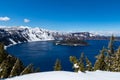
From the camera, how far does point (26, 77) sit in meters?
17.5

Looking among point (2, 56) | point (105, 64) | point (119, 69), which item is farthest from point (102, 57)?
point (2, 56)

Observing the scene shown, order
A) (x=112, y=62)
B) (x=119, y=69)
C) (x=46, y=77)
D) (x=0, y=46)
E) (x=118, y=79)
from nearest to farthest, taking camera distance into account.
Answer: (x=46, y=77) < (x=118, y=79) < (x=119, y=69) < (x=0, y=46) < (x=112, y=62)

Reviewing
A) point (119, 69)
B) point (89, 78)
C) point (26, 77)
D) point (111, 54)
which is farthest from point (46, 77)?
point (111, 54)

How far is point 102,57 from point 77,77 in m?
35.1

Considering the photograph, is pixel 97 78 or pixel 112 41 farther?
pixel 112 41

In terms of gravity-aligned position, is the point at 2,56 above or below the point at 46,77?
below

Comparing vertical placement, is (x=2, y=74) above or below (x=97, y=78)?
below

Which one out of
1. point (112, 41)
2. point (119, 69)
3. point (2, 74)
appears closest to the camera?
point (2, 74)

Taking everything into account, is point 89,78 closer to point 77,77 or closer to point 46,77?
point 77,77

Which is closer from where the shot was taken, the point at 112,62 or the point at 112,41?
the point at 112,62

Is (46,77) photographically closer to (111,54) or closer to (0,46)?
(0,46)

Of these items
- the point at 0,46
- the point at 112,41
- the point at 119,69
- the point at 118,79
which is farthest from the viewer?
the point at 112,41

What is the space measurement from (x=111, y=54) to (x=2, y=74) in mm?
26319

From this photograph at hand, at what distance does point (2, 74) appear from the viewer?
42.4 metres
